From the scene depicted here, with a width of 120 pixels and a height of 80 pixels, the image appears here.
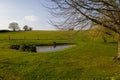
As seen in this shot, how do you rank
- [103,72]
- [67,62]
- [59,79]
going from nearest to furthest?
[59,79] < [103,72] < [67,62]

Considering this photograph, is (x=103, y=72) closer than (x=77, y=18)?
Yes

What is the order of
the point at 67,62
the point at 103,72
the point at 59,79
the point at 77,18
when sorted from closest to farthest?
1. the point at 59,79
2. the point at 103,72
3. the point at 77,18
4. the point at 67,62

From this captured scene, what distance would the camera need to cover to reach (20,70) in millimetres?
18984

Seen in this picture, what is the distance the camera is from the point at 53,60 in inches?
906

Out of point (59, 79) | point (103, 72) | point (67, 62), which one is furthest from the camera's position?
point (67, 62)

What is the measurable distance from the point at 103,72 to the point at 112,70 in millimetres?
1142

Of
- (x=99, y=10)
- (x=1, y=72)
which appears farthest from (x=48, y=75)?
(x=99, y=10)

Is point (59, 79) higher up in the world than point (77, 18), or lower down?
lower down

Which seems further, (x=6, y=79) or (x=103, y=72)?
(x=103, y=72)

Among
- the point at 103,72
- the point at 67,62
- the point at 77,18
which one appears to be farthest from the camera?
the point at 67,62

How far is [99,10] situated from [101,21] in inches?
55.9

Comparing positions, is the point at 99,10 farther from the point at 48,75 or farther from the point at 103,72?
the point at 48,75

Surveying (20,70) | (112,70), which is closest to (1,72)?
(20,70)

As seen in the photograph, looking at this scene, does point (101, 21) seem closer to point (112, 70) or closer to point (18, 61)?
point (112, 70)
